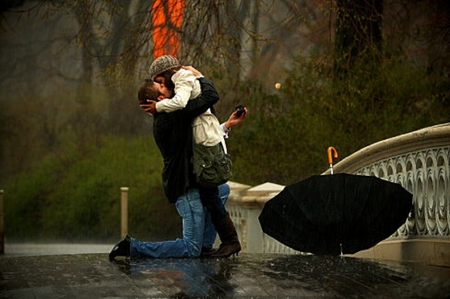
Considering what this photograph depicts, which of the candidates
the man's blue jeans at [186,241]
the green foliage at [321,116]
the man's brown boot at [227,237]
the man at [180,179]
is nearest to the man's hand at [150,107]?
the man at [180,179]

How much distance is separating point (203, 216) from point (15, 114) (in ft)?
61.2

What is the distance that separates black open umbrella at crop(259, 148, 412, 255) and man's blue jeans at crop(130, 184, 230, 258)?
17.5 inches

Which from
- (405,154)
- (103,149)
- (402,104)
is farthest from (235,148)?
(405,154)

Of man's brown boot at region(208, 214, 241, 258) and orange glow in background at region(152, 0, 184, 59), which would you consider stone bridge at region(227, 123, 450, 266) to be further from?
orange glow in background at region(152, 0, 184, 59)

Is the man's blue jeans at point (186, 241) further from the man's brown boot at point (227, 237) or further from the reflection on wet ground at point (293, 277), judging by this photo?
the reflection on wet ground at point (293, 277)

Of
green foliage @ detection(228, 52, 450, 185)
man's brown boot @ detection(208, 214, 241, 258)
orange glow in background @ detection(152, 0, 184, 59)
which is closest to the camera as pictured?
man's brown boot @ detection(208, 214, 241, 258)

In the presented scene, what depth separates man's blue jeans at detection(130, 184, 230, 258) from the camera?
7395mm

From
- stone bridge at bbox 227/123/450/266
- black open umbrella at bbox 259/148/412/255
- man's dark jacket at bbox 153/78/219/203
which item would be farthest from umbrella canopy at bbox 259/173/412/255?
man's dark jacket at bbox 153/78/219/203

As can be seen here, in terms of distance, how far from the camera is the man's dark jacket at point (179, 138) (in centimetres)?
734

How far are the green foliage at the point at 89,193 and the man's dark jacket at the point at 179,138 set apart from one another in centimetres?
1659

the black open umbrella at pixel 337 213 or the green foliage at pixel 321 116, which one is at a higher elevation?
the green foliage at pixel 321 116

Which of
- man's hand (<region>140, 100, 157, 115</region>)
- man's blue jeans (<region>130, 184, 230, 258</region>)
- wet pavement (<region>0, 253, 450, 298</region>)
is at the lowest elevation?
wet pavement (<region>0, 253, 450, 298</region>)

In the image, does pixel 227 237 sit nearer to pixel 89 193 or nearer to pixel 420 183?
pixel 420 183

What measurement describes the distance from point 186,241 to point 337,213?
0.99 meters
